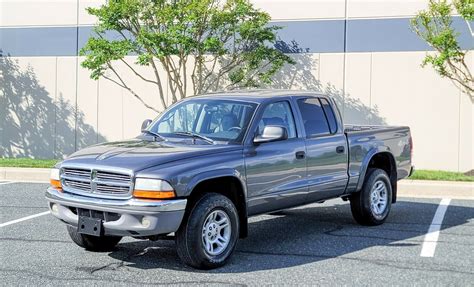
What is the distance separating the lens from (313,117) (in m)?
8.89

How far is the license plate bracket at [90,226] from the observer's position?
271 inches

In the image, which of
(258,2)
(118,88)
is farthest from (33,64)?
(258,2)

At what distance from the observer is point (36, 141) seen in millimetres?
21312

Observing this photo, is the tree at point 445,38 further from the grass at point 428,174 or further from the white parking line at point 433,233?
the white parking line at point 433,233

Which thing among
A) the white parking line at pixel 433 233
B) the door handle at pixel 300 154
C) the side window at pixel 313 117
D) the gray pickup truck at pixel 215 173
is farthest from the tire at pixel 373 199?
the door handle at pixel 300 154

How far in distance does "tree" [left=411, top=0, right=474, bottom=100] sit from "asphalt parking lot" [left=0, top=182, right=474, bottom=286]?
6175 millimetres

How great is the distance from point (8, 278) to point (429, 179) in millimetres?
9815

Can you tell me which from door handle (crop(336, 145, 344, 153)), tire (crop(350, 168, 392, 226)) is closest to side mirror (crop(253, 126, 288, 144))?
door handle (crop(336, 145, 344, 153))

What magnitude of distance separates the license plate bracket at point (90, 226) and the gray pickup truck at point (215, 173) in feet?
0.04

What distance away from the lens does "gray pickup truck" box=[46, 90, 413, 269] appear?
22.3 ft

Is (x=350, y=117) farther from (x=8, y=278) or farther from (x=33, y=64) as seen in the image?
(x=8, y=278)

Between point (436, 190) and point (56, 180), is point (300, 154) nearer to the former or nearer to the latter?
point (56, 180)

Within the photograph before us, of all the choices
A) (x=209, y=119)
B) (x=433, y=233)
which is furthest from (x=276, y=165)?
(x=433, y=233)

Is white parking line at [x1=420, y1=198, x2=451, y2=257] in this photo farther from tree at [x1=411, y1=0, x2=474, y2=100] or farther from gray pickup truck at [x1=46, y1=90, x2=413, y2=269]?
tree at [x1=411, y1=0, x2=474, y2=100]
